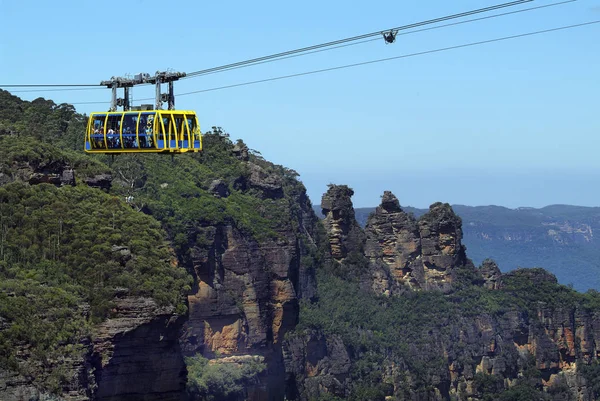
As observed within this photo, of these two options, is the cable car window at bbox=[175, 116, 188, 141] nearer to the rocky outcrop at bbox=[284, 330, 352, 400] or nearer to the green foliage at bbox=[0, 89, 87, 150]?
the green foliage at bbox=[0, 89, 87, 150]

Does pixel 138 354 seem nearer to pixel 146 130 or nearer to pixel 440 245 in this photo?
pixel 146 130

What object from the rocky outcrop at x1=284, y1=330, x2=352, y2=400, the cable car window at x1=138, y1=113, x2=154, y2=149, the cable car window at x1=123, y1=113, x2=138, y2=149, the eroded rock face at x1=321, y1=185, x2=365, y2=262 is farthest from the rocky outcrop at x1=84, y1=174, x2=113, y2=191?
the eroded rock face at x1=321, y1=185, x2=365, y2=262

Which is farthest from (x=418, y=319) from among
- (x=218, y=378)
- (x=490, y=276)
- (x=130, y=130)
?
(x=130, y=130)

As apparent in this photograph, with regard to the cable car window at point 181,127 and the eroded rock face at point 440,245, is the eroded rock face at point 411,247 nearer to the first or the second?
the eroded rock face at point 440,245

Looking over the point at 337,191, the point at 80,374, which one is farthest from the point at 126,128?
the point at 337,191

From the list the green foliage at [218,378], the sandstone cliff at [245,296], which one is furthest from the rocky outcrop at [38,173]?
the sandstone cliff at [245,296]

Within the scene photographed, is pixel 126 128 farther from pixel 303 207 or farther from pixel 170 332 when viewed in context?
pixel 303 207
